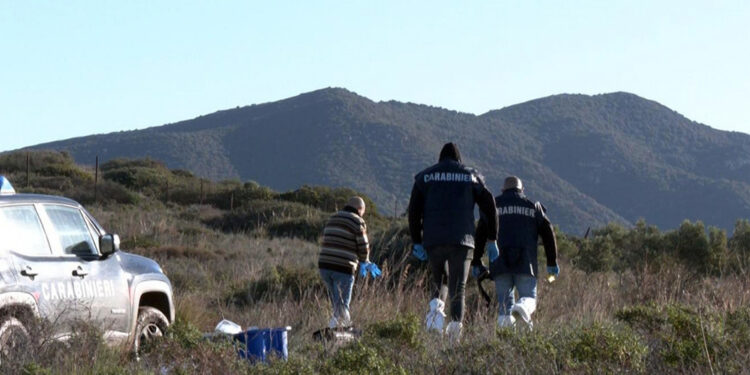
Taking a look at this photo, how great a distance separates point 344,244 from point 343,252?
11cm

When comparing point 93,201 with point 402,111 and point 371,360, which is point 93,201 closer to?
point 371,360

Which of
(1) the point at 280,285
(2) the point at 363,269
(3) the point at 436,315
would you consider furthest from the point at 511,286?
(1) the point at 280,285

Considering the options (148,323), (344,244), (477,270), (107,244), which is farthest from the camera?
(344,244)

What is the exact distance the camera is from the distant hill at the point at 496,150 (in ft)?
404

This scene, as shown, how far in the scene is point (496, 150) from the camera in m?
141

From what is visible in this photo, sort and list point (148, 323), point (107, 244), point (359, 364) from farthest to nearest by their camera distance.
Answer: point (148, 323)
point (107, 244)
point (359, 364)

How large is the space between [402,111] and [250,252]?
13235 centimetres

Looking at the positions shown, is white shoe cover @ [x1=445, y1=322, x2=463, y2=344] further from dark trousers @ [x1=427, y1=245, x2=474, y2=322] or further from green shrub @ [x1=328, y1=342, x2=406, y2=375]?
dark trousers @ [x1=427, y1=245, x2=474, y2=322]

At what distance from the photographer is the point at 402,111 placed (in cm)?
15938

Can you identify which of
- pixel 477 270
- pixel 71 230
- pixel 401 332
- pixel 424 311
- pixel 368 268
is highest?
pixel 71 230

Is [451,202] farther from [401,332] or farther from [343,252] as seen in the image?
[401,332]

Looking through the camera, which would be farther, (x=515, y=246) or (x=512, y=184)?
(x=512, y=184)

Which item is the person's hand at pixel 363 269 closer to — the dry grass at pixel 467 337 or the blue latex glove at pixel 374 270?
the blue latex glove at pixel 374 270

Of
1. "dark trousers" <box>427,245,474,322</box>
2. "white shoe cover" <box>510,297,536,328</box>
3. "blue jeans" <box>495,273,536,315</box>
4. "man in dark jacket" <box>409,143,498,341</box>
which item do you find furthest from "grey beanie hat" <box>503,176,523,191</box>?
"white shoe cover" <box>510,297,536,328</box>
